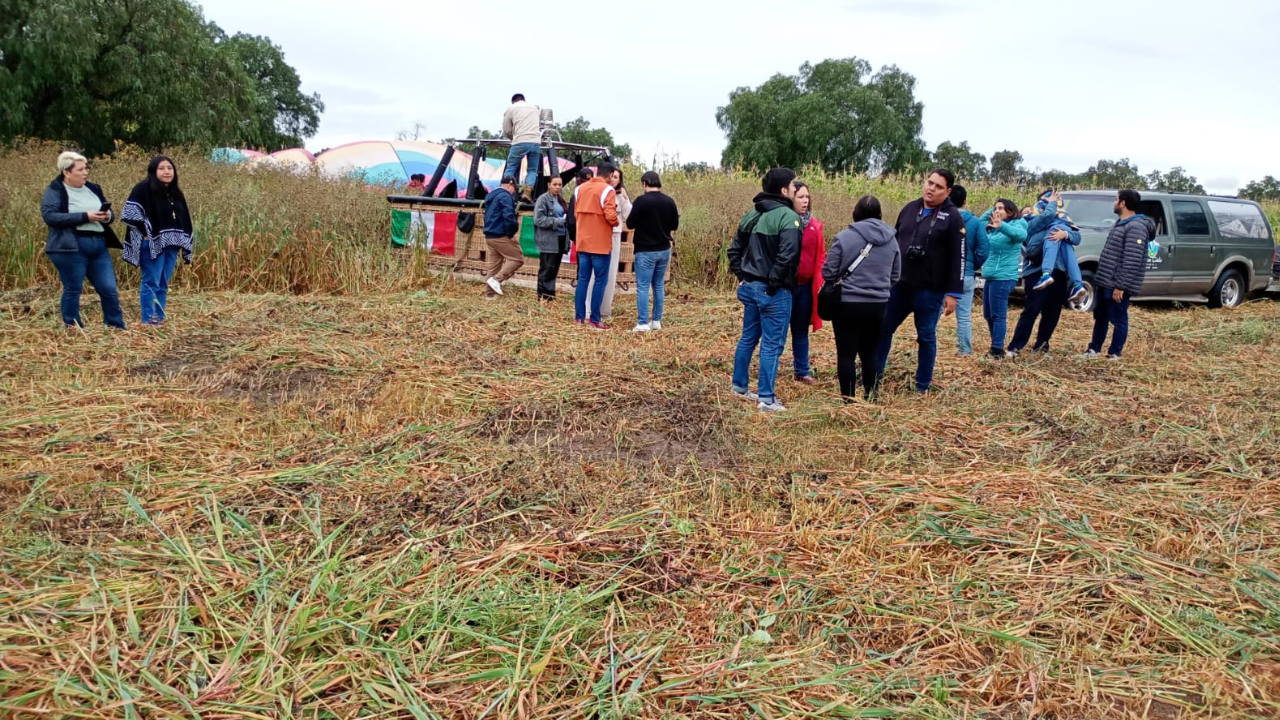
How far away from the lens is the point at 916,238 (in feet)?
20.0

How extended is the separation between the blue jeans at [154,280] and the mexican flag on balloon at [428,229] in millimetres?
3438

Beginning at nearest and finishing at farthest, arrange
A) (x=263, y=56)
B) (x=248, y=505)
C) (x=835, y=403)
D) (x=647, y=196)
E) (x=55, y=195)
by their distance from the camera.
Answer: (x=248, y=505)
(x=835, y=403)
(x=55, y=195)
(x=647, y=196)
(x=263, y=56)

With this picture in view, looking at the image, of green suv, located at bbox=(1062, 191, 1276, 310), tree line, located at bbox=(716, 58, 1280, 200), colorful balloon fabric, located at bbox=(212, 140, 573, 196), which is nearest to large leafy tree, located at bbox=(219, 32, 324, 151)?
tree line, located at bbox=(716, 58, 1280, 200)

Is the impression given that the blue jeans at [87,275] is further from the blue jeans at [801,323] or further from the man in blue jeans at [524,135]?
the blue jeans at [801,323]

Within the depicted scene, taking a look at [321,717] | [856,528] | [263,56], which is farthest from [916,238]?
[263,56]

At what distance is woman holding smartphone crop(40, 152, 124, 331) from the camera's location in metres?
6.89

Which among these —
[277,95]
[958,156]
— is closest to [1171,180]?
[958,156]

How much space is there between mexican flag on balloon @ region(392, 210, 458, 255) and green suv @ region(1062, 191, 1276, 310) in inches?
317

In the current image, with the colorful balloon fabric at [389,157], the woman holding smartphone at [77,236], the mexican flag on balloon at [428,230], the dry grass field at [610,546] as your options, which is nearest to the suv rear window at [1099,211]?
the dry grass field at [610,546]

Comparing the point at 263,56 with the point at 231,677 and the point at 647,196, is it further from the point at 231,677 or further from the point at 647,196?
the point at 231,677

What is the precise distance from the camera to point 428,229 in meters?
11.3

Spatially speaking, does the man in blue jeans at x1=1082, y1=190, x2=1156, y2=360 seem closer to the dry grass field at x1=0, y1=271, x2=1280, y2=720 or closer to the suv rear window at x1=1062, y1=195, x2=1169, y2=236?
the dry grass field at x1=0, y1=271, x2=1280, y2=720

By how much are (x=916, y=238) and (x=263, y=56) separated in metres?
64.0

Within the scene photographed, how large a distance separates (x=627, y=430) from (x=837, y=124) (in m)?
49.5
